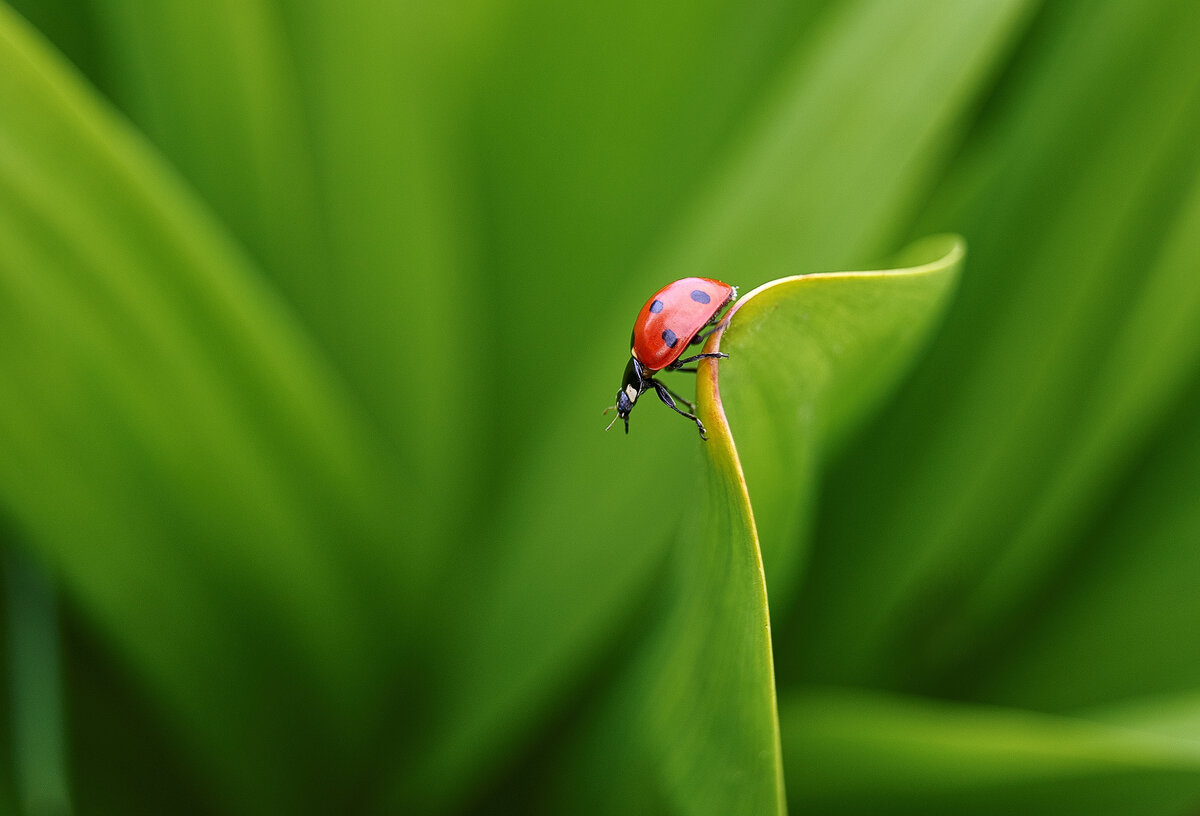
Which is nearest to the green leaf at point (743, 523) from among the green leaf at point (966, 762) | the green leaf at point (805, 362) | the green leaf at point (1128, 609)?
the green leaf at point (805, 362)

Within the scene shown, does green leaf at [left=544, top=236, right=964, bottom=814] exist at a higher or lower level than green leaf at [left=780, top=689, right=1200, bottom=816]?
higher

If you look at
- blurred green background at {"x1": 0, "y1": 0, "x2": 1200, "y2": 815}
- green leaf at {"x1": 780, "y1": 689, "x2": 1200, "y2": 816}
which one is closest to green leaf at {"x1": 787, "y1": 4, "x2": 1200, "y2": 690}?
blurred green background at {"x1": 0, "y1": 0, "x2": 1200, "y2": 815}

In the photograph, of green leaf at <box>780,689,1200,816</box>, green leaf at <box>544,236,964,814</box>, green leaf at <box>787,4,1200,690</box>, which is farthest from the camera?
green leaf at <box>787,4,1200,690</box>

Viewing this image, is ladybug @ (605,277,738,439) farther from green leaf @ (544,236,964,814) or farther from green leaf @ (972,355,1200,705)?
green leaf @ (972,355,1200,705)

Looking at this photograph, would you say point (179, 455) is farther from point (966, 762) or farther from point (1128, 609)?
point (1128, 609)

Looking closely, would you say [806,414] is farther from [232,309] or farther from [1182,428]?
[1182,428]

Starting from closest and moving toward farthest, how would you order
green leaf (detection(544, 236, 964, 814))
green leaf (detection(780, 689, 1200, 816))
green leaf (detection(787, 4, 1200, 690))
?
green leaf (detection(544, 236, 964, 814)) → green leaf (detection(780, 689, 1200, 816)) → green leaf (detection(787, 4, 1200, 690))

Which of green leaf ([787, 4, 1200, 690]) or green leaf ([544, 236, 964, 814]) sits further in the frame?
green leaf ([787, 4, 1200, 690])
